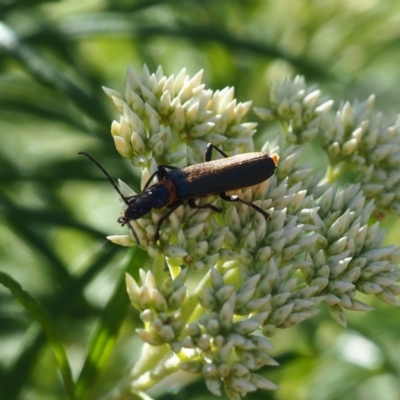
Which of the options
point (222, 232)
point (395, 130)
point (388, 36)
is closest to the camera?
point (222, 232)

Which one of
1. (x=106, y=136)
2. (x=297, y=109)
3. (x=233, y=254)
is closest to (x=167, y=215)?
(x=233, y=254)

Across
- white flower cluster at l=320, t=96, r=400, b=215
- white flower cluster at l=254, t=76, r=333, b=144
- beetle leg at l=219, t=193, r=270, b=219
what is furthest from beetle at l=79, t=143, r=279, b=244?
white flower cluster at l=320, t=96, r=400, b=215

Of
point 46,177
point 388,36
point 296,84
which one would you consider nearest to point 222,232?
point 296,84

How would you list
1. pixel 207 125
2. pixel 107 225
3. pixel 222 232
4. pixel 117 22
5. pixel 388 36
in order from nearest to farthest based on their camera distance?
pixel 222 232 → pixel 207 125 → pixel 117 22 → pixel 107 225 → pixel 388 36

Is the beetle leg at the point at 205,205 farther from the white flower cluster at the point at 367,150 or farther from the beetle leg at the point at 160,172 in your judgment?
the white flower cluster at the point at 367,150

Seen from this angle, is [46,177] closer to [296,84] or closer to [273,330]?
[296,84]

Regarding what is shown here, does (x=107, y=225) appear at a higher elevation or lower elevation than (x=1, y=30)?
lower

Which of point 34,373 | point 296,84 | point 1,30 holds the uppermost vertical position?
point 1,30
